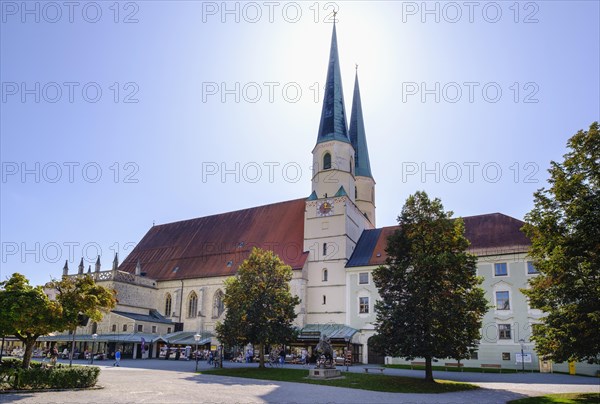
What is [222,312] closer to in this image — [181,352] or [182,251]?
[181,352]

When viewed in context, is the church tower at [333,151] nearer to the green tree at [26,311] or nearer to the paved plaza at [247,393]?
the paved plaza at [247,393]

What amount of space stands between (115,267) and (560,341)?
147 feet

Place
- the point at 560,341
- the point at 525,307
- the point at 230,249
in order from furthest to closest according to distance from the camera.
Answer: the point at 230,249, the point at 525,307, the point at 560,341

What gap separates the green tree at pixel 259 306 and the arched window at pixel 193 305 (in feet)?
67.7

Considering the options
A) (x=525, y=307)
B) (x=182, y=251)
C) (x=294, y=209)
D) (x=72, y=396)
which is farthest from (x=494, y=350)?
(x=182, y=251)

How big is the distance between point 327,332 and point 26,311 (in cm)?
2855

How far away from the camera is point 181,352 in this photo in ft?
154

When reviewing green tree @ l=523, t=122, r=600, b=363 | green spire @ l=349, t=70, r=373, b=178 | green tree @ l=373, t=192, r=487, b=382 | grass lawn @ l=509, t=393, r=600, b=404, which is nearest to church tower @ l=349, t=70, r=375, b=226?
green spire @ l=349, t=70, r=373, b=178

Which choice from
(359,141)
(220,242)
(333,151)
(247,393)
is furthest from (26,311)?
(359,141)

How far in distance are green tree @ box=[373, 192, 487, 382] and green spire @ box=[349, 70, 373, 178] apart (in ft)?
97.2

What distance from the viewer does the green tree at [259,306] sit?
32438 millimetres

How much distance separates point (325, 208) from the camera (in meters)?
48.7

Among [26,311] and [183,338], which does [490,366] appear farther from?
[26,311]

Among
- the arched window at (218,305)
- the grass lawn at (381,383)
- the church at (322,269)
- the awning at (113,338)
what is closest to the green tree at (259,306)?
the grass lawn at (381,383)
